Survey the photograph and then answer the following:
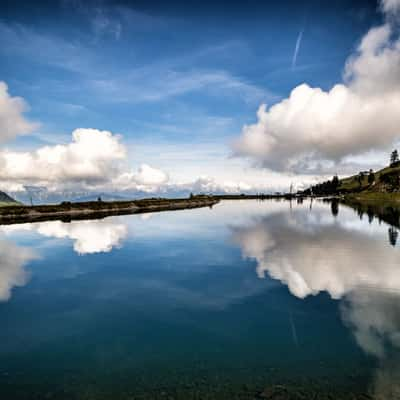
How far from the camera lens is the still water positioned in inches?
462

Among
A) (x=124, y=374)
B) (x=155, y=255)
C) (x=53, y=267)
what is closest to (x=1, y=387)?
(x=124, y=374)

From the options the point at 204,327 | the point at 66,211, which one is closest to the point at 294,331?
the point at 204,327

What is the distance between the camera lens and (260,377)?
475 inches

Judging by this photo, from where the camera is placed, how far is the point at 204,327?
16.9 metres

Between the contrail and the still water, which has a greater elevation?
the still water

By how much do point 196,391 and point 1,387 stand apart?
8328mm

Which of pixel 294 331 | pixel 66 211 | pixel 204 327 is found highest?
pixel 66 211

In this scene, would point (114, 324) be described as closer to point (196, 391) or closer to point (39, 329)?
point (39, 329)

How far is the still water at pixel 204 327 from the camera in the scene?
1174 centimetres

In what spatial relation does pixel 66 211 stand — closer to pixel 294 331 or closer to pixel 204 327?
pixel 204 327

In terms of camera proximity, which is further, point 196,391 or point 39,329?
point 39,329

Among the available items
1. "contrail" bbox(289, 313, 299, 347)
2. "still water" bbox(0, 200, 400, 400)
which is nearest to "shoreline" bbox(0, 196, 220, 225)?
"still water" bbox(0, 200, 400, 400)

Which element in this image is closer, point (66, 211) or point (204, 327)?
point (204, 327)

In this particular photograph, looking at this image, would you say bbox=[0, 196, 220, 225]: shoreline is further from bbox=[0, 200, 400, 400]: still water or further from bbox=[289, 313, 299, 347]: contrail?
bbox=[289, 313, 299, 347]: contrail
